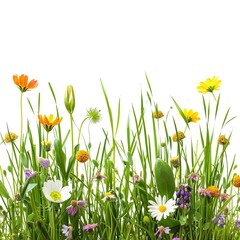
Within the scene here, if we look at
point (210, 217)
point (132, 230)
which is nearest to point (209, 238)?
point (210, 217)

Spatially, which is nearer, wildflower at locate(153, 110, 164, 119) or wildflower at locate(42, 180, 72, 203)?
wildflower at locate(42, 180, 72, 203)

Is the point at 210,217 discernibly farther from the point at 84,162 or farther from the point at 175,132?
the point at 84,162

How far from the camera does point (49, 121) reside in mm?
1329

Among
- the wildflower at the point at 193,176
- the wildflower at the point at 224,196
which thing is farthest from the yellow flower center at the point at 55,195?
the wildflower at the point at 224,196

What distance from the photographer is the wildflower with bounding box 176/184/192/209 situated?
1359 millimetres

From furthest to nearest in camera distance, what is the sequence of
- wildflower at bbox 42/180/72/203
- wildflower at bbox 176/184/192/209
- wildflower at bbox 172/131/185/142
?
wildflower at bbox 172/131/185/142 → wildflower at bbox 176/184/192/209 → wildflower at bbox 42/180/72/203

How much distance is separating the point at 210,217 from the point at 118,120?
34 centimetres

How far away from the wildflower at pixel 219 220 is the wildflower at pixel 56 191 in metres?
0.38

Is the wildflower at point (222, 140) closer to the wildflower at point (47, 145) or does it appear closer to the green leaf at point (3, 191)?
the wildflower at point (47, 145)

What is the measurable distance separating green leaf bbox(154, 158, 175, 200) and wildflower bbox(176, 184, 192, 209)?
0.8 inches

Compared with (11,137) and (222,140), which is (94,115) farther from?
(222,140)

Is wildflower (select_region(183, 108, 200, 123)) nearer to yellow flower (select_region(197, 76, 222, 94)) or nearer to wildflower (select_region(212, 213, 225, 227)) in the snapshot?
yellow flower (select_region(197, 76, 222, 94))

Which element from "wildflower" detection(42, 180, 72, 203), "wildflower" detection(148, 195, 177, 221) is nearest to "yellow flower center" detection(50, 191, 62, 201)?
"wildflower" detection(42, 180, 72, 203)

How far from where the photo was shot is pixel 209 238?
142 centimetres
